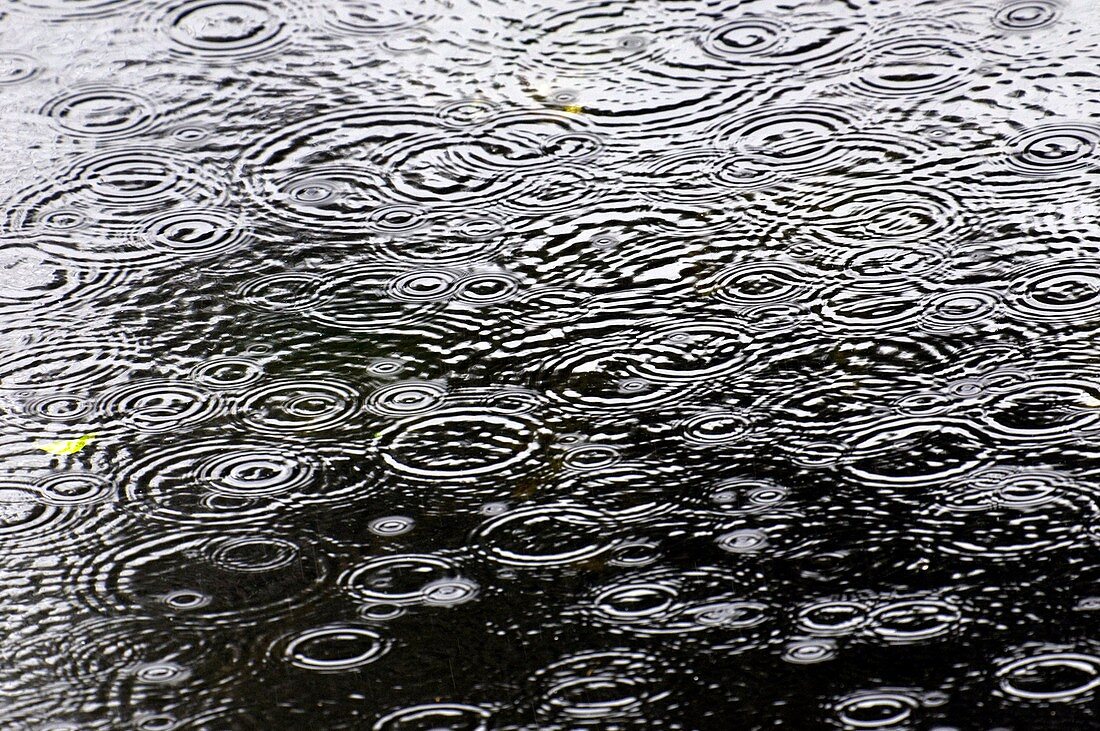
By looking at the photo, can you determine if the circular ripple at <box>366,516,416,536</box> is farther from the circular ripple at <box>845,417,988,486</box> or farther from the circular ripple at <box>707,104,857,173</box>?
the circular ripple at <box>707,104,857,173</box>

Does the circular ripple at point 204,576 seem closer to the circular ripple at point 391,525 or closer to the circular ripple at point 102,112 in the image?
the circular ripple at point 391,525

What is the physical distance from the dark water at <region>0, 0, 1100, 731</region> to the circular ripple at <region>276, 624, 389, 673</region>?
0.06 ft

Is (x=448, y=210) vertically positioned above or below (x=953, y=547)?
above

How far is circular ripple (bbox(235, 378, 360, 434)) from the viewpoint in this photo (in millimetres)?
3578

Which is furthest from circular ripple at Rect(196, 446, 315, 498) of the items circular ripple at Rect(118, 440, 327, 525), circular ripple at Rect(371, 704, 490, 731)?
circular ripple at Rect(371, 704, 490, 731)

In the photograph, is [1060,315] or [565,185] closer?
[1060,315]

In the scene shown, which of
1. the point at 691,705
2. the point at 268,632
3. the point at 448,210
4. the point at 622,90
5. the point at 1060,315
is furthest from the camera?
the point at 622,90

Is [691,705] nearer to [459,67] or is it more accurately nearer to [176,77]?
[459,67]

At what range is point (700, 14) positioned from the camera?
16.5 ft

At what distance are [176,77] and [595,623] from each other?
2.90m

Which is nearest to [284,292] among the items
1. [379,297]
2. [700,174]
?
[379,297]

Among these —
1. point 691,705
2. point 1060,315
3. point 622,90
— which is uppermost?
point 622,90

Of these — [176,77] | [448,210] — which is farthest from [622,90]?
[176,77]

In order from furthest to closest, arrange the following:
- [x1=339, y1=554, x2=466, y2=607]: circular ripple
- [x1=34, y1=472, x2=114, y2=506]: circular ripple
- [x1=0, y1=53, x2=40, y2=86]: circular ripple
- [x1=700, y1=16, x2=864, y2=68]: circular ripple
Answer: [x1=0, y1=53, x2=40, y2=86]: circular ripple → [x1=700, y1=16, x2=864, y2=68]: circular ripple → [x1=34, y1=472, x2=114, y2=506]: circular ripple → [x1=339, y1=554, x2=466, y2=607]: circular ripple
